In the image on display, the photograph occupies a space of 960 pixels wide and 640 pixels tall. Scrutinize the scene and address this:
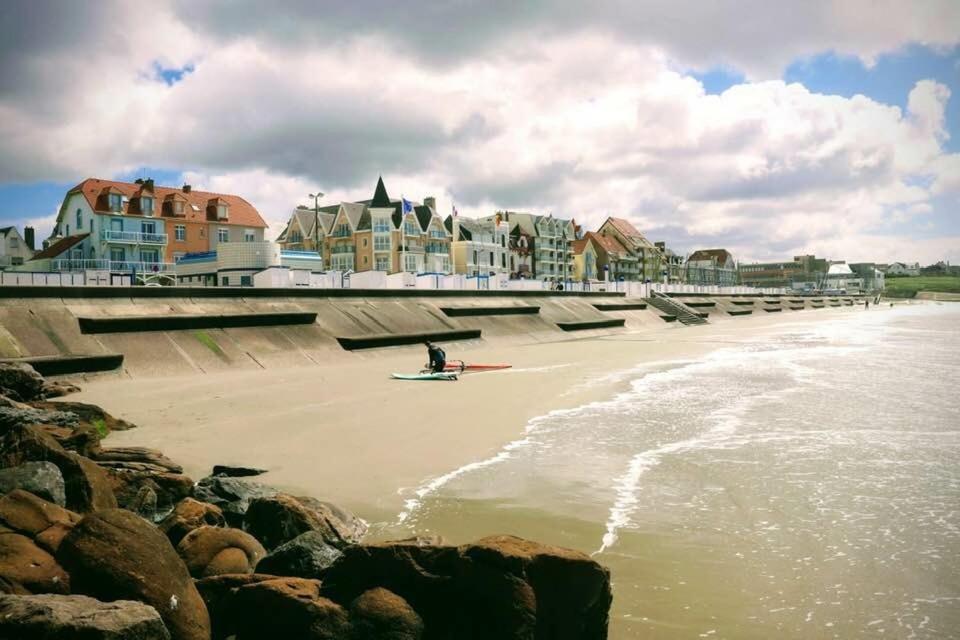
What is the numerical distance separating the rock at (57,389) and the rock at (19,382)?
433mm

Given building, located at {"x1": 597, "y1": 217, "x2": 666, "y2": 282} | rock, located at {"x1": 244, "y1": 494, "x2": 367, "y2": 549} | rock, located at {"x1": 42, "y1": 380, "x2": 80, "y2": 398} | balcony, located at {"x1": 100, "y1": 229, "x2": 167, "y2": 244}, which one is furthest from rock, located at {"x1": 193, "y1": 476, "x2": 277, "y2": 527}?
building, located at {"x1": 597, "y1": 217, "x2": 666, "y2": 282}

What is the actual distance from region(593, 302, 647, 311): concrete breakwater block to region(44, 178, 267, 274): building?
1665 inches

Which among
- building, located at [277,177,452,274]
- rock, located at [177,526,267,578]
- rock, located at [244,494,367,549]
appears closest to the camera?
rock, located at [177,526,267,578]

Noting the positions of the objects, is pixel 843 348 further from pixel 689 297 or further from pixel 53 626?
pixel 689 297

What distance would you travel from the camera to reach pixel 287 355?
28.8 meters

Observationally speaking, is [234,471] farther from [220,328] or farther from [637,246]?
[637,246]

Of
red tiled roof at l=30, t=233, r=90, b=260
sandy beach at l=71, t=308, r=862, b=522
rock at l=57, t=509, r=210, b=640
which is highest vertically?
red tiled roof at l=30, t=233, r=90, b=260

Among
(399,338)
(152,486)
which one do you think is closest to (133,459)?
(152,486)

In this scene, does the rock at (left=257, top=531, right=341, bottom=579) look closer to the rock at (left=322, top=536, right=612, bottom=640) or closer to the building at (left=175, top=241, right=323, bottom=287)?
the rock at (left=322, top=536, right=612, bottom=640)

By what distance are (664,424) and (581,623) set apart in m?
10.7

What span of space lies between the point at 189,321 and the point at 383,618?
2517 centimetres

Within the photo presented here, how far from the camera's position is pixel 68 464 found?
778cm

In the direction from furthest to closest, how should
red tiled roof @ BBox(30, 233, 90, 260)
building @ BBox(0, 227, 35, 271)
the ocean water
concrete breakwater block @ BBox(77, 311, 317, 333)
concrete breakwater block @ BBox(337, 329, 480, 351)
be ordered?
building @ BBox(0, 227, 35, 271), red tiled roof @ BBox(30, 233, 90, 260), concrete breakwater block @ BBox(337, 329, 480, 351), concrete breakwater block @ BBox(77, 311, 317, 333), the ocean water

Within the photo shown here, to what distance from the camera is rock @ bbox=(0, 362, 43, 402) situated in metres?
16.7
